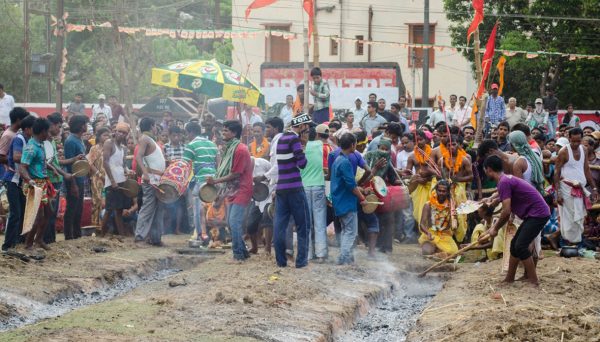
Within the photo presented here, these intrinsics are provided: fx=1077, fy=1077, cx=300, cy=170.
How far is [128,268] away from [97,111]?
47.1 feet

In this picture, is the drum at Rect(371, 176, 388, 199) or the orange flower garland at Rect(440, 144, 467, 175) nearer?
the drum at Rect(371, 176, 388, 199)

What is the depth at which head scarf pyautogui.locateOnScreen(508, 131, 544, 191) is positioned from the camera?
1512 centimetres

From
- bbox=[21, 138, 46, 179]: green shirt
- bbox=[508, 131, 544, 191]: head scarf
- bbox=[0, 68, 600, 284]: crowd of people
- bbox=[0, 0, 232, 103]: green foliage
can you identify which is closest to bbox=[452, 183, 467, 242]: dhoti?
bbox=[0, 68, 600, 284]: crowd of people

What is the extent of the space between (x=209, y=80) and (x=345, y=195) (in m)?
10.9

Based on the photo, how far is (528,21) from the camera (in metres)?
39.7

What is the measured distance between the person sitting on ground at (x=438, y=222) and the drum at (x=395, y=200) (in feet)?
1.18

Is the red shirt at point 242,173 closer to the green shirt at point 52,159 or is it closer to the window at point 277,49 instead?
the green shirt at point 52,159

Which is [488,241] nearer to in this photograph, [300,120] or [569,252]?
[569,252]

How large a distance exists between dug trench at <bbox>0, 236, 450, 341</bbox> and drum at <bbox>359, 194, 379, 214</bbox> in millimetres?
781

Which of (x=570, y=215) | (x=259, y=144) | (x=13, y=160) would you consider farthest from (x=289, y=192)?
(x=259, y=144)

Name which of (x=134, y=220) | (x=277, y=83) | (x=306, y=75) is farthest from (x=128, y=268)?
(x=277, y=83)

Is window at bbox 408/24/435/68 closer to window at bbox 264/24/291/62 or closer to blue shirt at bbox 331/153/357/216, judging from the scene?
window at bbox 264/24/291/62

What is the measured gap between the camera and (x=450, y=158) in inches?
711

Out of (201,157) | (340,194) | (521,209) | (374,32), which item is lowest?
(340,194)
